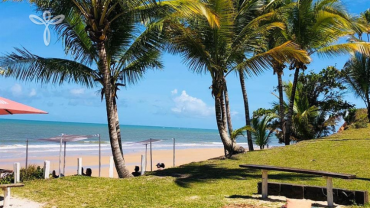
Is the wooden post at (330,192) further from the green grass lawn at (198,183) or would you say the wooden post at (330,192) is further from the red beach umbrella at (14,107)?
the red beach umbrella at (14,107)

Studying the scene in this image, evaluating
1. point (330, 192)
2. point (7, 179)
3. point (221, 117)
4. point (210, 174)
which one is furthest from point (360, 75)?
point (7, 179)

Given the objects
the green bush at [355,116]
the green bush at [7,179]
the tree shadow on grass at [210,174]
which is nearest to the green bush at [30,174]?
the green bush at [7,179]

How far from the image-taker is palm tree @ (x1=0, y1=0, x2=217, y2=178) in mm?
9555

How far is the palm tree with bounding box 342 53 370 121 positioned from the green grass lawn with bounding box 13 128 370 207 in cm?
848

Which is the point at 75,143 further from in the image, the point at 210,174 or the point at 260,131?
the point at 210,174

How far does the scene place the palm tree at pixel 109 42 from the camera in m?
9.55

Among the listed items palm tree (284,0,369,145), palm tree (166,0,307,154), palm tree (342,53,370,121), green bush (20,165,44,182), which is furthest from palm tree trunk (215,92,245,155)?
palm tree (342,53,370,121)

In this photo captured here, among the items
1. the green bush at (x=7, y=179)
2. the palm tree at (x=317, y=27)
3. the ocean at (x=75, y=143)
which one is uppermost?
the palm tree at (x=317, y=27)

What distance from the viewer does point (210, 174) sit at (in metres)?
10.2

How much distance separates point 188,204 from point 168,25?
6493 millimetres

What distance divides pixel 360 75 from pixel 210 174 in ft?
44.7

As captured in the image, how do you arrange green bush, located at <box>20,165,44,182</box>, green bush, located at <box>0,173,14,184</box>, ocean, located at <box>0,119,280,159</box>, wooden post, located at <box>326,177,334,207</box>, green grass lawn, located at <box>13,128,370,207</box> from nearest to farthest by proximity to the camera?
wooden post, located at <box>326,177,334,207</box>, green grass lawn, located at <box>13,128,370,207</box>, green bush, located at <box>0,173,14,184</box>, green bush, located at <box>20,165,44,182</box>, ocean, located at <box>0,119,280,159</box>

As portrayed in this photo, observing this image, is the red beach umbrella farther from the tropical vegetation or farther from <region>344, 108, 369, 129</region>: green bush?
<region>344, 108, 369, 129</region>: green bush

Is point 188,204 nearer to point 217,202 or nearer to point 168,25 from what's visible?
point 217,202
